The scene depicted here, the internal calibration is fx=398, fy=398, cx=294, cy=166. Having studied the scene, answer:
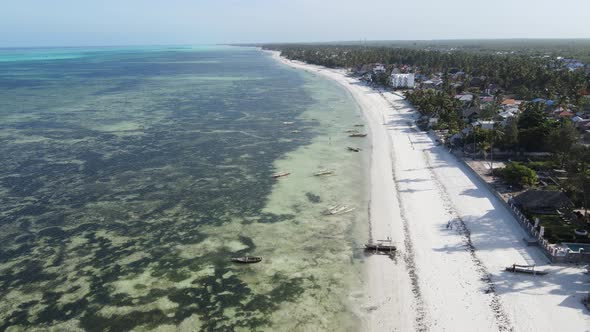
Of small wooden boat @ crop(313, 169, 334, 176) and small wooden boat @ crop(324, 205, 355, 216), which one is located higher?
small wooden boat @ crop(313, 169, 334, 176)

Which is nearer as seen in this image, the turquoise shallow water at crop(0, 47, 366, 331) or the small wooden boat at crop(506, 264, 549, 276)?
the turquoise shallow water at crop(0, 47, 366, 331)

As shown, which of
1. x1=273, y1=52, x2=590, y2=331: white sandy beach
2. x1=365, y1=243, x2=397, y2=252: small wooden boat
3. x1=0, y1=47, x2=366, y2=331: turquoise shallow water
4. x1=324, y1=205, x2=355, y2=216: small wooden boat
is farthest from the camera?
x1=324, y1=205, x2=355, y2=216: small wooden boat

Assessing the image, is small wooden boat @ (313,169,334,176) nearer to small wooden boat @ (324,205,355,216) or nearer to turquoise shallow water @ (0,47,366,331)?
turquoise shallow water @ (0,47,366,331)

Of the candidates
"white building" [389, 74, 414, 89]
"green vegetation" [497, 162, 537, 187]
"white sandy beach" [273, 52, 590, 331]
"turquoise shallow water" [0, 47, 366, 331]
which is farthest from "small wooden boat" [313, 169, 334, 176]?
"white building" [389, 74, 414, 89]

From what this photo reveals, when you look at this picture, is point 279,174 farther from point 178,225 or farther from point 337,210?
point 178,225

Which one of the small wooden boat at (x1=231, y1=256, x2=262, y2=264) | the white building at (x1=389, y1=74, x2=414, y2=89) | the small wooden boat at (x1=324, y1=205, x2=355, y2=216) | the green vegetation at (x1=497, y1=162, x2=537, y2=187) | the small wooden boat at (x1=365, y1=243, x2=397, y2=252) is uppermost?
the white building at (x1=389, y1=74, x2=414, y2=89)

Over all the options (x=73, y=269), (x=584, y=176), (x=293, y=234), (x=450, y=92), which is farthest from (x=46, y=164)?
(x=450, y=92)
